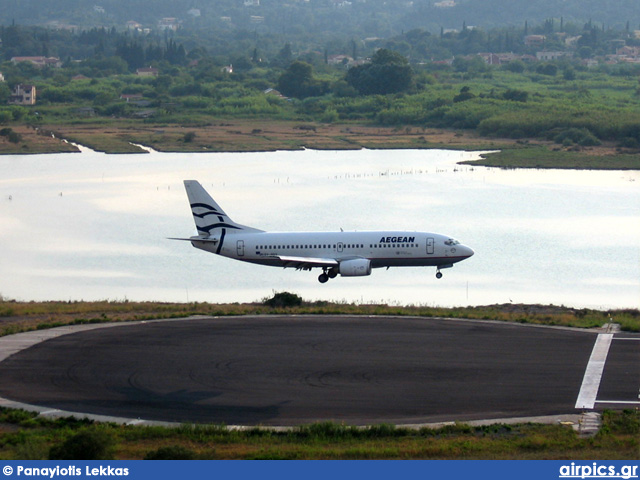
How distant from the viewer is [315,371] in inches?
1713

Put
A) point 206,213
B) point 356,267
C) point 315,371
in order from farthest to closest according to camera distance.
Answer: point 206,213
point 356,267
point 315,371

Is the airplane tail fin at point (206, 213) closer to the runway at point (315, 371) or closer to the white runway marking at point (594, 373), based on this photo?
the runway at point (315, 371)

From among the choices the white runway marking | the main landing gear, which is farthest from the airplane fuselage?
the white runway marking

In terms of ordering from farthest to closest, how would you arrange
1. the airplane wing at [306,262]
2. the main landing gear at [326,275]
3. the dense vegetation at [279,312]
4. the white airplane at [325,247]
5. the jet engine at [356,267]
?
the main landing gear at [326,275] → the airplane wing at [306,262] → the white airplane at [325,247] → the jet engine at [356,267] → the dense vegetation at [279,312]

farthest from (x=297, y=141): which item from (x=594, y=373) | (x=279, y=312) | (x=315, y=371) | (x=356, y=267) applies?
(x=594, y=373)

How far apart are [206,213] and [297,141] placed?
304 ft

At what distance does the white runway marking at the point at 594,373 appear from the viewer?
1535 inches

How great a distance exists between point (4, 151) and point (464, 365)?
122065 mm

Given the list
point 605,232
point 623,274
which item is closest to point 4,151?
point 605,232

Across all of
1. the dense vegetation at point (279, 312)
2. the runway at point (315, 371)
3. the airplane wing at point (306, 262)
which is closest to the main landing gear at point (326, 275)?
the airplane wing at point (306, 262)

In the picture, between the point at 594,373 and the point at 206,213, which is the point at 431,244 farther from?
the point at 594,373

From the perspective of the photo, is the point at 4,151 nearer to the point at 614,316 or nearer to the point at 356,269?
the point at 356,269

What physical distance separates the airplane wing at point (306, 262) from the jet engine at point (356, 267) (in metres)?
A: 0.89

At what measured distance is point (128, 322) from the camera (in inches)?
2180
